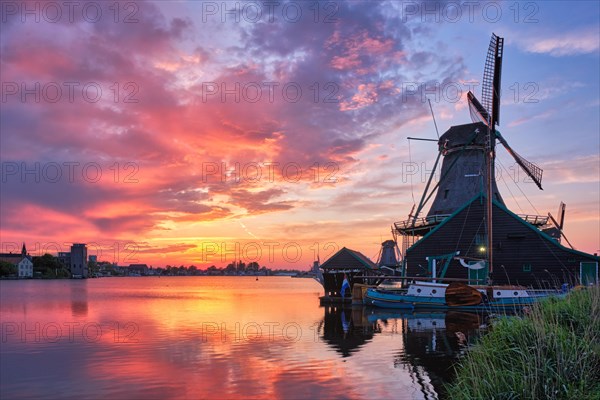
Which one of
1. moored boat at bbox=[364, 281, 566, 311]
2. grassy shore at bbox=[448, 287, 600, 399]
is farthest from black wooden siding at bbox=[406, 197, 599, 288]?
grassy shore at bbox=[448, 287, 600, 399]

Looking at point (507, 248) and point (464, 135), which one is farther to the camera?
point (464, 135)

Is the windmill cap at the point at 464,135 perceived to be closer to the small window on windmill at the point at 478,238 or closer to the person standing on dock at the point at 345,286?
the small window on windmill at the point at 478,238

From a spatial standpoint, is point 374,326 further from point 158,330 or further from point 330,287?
point 330,287

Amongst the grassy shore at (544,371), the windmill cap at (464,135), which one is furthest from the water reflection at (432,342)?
the windmill cap at (464,135)

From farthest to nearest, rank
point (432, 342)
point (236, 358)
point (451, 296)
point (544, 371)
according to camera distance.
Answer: point (451, 296) < point (432, 342) < point (236, 358) < point (544, 371)

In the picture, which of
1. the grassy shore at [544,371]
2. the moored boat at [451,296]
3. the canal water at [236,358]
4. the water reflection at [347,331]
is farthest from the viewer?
the moored boat at [451,296]

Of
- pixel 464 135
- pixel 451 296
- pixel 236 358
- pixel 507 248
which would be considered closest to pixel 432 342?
pixel 236 358

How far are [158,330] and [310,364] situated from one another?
51.1 feet

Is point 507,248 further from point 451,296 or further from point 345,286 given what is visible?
point 345,286

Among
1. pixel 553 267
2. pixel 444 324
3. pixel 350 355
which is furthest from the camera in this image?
pixel 553 267

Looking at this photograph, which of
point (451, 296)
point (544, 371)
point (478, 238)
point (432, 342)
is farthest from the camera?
point (478, 238)

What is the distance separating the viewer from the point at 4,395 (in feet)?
50.3

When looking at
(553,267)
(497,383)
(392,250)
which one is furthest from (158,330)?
(392,250)

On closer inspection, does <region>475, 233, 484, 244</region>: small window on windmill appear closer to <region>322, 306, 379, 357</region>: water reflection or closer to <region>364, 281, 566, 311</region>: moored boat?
<region>364, 281, 566, 311</region>: moored boat
